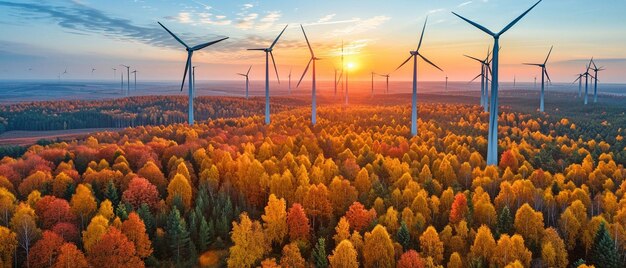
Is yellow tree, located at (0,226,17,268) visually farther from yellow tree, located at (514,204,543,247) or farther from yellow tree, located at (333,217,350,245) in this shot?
yellow tree, located at (514,204,543,247)

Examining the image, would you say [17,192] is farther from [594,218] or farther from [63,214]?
[594,218]

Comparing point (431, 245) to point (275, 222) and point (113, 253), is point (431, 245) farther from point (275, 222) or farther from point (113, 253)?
point (113, 253)

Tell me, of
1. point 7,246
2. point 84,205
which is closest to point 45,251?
point 7,246

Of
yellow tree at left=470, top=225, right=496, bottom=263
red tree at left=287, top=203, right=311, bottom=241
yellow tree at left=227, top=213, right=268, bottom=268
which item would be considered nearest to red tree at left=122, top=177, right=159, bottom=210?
yellow tree at left=227, top=213, right=268, bottom=268

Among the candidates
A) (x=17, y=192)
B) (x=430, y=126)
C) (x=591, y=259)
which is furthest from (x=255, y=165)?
(x=430, y=126)

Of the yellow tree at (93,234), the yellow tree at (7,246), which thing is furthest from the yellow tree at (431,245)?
the yellow tree at (7,246)

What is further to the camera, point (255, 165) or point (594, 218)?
point (255, 165)
